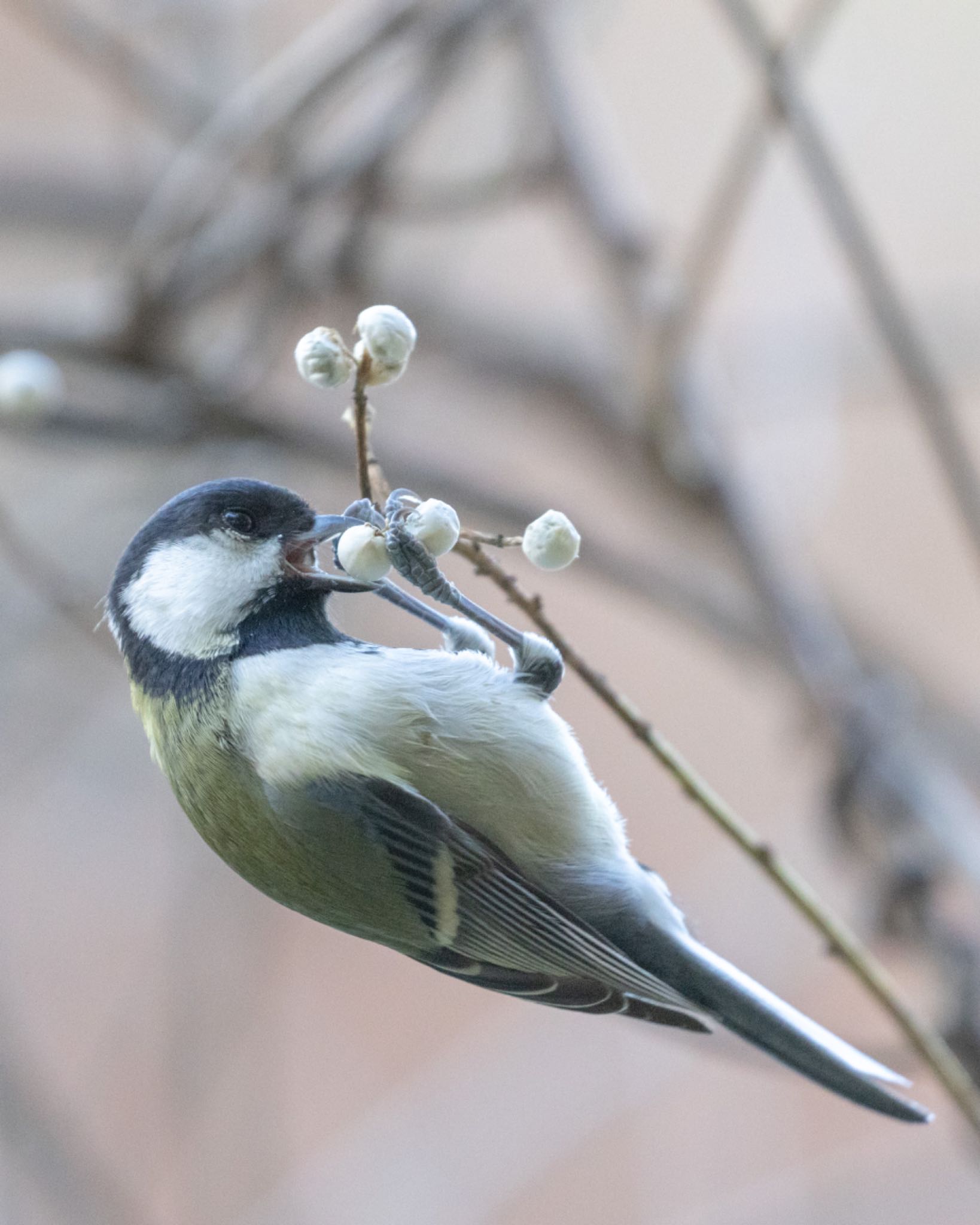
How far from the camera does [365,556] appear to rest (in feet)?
1.33

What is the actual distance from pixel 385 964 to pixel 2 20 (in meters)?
2.13

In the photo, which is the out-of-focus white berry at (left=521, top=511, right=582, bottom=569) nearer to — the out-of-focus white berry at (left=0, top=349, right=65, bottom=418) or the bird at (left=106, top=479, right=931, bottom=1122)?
the bird at (left=106, top=479, right=931, bottom=1122)

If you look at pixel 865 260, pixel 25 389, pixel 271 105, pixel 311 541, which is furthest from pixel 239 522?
pixel 271 105

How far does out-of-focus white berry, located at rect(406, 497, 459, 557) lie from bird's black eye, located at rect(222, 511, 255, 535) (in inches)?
4.9

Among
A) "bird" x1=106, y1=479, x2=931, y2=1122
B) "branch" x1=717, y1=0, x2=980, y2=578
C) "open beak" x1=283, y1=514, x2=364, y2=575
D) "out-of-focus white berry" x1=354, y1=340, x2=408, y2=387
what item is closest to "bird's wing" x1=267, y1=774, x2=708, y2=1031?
"bird" x1=106, y1=479, x2=931, y2=1122

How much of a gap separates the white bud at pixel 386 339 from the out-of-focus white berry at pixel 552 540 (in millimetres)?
71

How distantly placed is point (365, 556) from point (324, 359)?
7cm

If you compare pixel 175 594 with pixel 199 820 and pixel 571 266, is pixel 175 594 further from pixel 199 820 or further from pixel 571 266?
pixel 571 266

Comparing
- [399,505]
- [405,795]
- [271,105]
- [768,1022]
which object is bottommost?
[768,1022]

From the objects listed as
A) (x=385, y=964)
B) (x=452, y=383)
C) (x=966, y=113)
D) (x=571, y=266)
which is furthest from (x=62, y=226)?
(x=966, y=113)

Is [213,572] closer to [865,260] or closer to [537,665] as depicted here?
[537,665]

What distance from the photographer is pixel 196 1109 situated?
1388mm

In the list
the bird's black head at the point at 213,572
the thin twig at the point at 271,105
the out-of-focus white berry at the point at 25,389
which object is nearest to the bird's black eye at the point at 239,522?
the bird's black head at the point at 213,572

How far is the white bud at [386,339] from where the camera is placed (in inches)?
15.3
